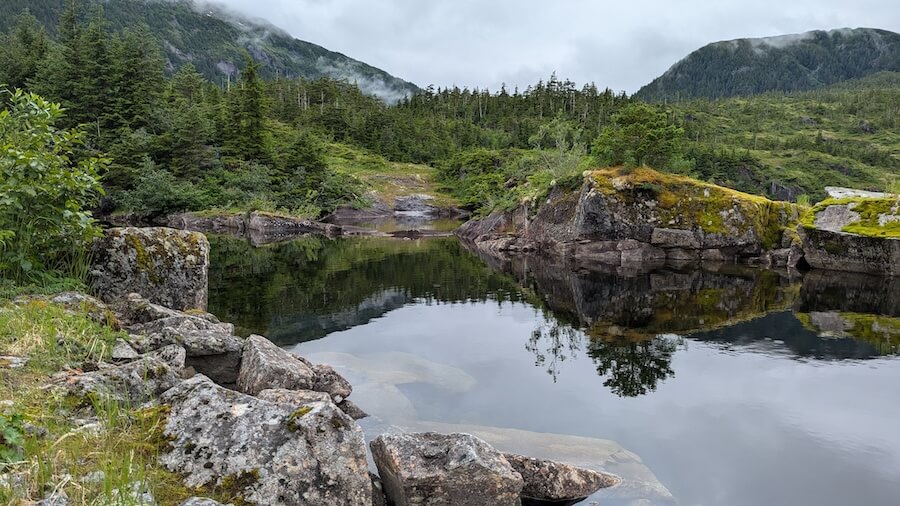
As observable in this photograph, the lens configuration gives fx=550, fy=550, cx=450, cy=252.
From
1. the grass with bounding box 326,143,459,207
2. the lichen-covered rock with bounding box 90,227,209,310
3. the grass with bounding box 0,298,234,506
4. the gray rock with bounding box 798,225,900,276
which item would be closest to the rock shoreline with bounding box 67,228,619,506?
the grass with bounding box 0,298,234,506

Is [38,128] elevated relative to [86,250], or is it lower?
elevated

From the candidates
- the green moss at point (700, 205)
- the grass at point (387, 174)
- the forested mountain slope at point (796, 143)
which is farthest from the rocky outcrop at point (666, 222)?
the grass at point (387, 174)

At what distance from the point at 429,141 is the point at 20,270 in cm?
11301

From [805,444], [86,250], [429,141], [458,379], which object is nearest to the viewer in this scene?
[805,444]

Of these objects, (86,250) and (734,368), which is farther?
(734,368)

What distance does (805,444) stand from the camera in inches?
392

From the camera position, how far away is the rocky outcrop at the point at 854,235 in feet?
93.6

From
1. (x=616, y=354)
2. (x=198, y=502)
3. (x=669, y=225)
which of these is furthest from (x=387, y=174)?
(x=198, y=502)

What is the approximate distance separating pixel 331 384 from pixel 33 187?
6.01 meters

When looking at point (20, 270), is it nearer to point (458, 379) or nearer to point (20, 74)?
point (458, 379)

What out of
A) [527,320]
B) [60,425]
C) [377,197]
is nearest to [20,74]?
[377,197]

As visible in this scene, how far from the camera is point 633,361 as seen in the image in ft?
49.1

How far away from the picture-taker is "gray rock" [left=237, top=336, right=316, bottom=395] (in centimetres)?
929

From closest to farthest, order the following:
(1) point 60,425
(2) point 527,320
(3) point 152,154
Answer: (1) point 60,425, (2) point 527,320, (3) point 152,154
